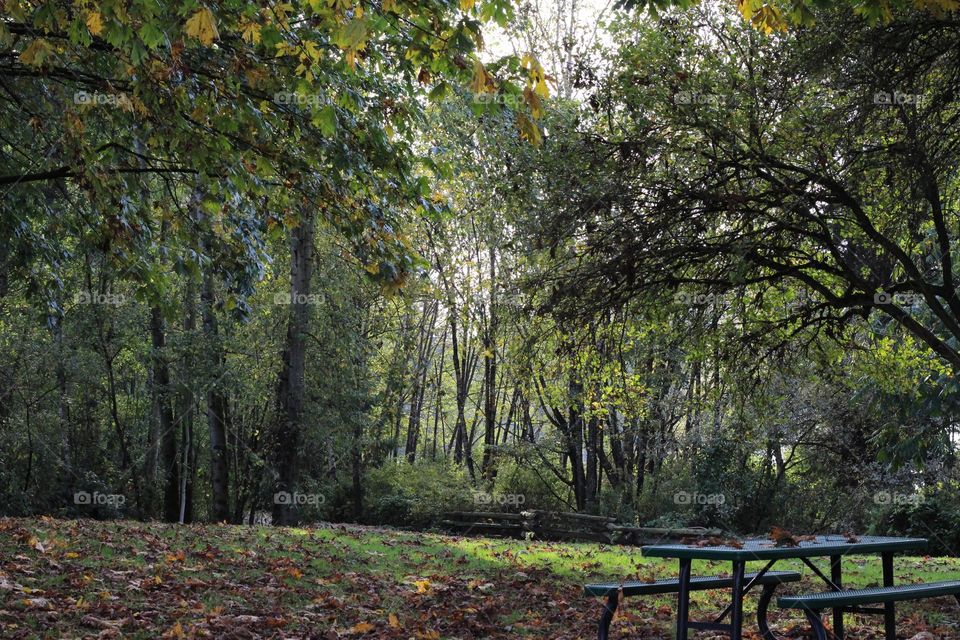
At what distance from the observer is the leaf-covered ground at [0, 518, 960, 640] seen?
5906mm

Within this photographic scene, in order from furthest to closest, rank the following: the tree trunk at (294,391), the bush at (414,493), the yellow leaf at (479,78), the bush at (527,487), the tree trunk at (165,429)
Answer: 1. the bush at (527,487)
2. the bush at (414,493)
3. the tree trunk at (165,429)
4. the tree trunk at (294,391)
5. the yellow leaf at (479,78)

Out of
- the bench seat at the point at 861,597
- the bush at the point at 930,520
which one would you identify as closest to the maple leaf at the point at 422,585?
the bench seat at the point at 861,597

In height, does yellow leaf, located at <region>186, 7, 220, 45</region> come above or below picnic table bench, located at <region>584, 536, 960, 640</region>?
above

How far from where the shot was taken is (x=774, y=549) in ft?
16.0

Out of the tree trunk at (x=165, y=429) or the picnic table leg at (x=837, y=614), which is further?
the tree trunk at (x=165, y=429)

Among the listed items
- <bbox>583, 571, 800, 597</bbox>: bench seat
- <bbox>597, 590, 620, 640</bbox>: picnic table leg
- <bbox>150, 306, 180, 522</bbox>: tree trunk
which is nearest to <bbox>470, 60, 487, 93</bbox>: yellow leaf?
<bbox>583, 571, 800, 597</bbox>: bench seat

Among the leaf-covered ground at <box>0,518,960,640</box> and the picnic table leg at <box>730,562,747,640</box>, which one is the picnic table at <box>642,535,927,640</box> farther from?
the leaf-covered ground at <box>0,518,960,640</box>

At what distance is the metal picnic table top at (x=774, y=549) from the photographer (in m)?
4.68

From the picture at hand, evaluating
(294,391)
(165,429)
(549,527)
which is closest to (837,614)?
(294,391)

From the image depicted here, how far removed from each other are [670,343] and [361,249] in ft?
16.7

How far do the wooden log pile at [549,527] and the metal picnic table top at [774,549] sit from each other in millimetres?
11375

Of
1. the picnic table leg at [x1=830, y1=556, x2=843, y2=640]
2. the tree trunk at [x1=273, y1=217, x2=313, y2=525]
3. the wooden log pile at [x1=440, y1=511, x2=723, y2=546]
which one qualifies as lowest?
the wooden log pile at [x1=440, y1=511, x2=723, y2=546]

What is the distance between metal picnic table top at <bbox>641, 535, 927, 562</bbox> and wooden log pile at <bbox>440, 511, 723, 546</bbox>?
11.4 meters

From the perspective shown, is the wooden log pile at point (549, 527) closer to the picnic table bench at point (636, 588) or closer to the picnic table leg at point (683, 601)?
the picnic table bench at point (636, 588)
